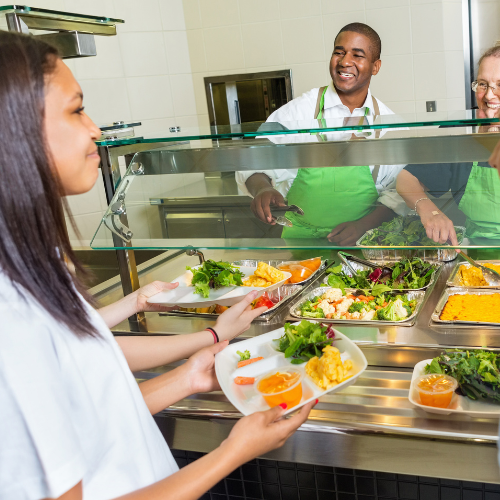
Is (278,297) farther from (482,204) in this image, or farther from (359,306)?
(482,204)

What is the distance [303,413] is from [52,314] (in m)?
0.56

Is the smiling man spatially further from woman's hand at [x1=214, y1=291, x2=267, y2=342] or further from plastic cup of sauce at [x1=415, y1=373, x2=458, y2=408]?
plastic cup of sauce at [x1=415, y1=373, x2=458, y2=408]

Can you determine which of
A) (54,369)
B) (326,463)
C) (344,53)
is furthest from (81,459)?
(344,53)

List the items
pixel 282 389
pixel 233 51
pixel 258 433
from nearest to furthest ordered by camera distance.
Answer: pixel 258 433 < pixel 282 389 < pixel 233 51

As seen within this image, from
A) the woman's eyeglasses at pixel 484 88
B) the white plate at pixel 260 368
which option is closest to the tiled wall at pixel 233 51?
the woman's eyeglasses at pixel 484 88

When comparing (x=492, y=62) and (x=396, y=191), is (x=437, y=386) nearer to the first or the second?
(x=396, y=191)

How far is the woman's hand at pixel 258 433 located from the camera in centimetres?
95

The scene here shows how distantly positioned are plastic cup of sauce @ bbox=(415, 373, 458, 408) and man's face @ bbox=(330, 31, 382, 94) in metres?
2.00

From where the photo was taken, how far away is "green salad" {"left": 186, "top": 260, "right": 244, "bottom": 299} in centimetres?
173

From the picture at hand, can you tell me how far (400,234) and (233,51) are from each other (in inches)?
126

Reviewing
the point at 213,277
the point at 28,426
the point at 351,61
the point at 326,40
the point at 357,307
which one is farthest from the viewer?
the point at 326,40

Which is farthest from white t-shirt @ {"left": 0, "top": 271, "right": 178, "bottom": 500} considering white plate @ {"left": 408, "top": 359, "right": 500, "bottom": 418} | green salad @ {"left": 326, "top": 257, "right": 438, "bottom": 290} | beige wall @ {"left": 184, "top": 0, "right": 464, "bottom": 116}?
beige wall @ {"left": 184, "top": 0, "right": 464, "bottom": 116}

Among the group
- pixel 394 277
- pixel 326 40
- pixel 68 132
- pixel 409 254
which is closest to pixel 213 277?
pixel 394 277

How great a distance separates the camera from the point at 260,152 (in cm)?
149
